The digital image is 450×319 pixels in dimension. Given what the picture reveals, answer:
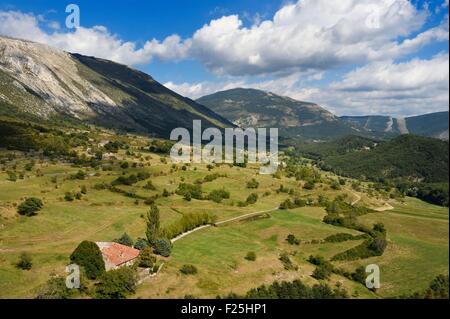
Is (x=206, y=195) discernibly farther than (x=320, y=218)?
Yes

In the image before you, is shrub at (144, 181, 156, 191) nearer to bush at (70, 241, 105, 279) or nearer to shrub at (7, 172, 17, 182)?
shrub at (7, 172, 17, 182)

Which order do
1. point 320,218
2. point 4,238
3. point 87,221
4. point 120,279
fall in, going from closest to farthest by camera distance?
point 120,279
point 4,238
point 87,221
point 320,218

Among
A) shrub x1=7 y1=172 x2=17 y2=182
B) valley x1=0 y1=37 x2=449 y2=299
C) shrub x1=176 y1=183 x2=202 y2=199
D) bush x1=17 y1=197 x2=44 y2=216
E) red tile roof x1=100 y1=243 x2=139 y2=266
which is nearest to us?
valley x1=0 y1=37 x2=449 y2=299

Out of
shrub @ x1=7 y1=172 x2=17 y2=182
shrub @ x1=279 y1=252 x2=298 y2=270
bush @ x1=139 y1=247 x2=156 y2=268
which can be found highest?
shrub @ x1=7 y1=172 x2=17 y2=182

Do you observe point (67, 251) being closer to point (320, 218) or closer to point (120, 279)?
point (120, 279)

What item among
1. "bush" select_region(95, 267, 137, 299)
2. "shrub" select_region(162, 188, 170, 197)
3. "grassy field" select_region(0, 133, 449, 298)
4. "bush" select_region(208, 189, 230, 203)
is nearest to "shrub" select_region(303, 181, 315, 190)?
"grassy field" select_region(0, 133, 449, 298)

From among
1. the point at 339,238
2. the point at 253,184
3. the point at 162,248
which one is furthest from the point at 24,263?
the point at 253,184
